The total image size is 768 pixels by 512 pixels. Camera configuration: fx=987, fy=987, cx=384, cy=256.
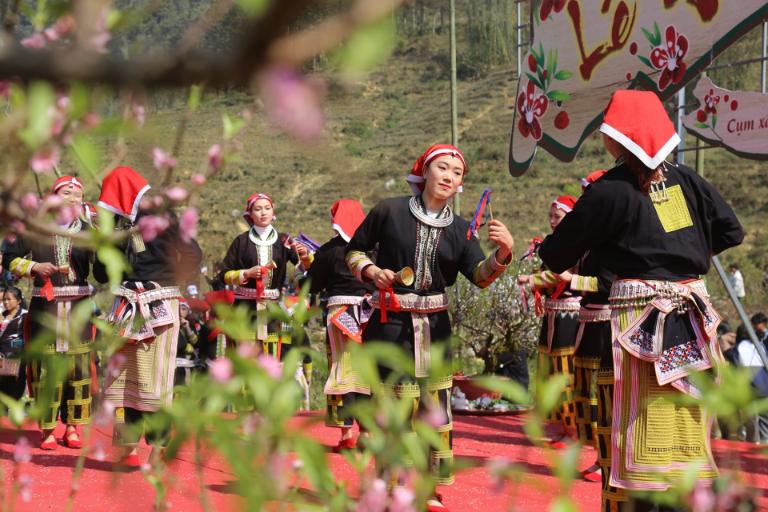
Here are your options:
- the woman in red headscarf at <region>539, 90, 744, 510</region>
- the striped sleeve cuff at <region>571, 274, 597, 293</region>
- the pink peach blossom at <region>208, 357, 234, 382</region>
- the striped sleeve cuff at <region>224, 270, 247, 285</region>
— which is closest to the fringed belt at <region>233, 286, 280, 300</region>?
the striped sleeve cuff at <region>224, 270, 247, 285</region>

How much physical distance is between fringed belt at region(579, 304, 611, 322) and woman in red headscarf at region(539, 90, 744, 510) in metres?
1.34

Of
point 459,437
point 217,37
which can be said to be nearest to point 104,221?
point 217,37

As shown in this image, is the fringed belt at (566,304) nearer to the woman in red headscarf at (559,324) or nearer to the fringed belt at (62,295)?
the woman in red headscarf at (559,324)

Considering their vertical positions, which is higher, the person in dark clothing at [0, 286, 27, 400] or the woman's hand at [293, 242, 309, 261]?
the woman's hand at [293, 242, 309, 261]

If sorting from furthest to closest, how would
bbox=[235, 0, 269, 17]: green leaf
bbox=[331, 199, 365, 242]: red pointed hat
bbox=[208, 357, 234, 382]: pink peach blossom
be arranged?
1. bbox=[331, 199, 365, 242]: red pointed hat
2. bbox=[208, 357, 234, 382]: pink peach blossom
3. bbox=[235, 0, 269, 17]: green leaf

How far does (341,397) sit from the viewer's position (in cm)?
671

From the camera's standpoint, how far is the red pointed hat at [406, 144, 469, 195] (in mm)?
4551

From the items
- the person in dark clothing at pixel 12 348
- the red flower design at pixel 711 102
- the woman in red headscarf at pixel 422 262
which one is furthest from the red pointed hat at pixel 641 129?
the person in dark clothing at pixel 12 348

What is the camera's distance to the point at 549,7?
7.28m

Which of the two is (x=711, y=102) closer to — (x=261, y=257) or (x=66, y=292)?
(x=261, y=257)

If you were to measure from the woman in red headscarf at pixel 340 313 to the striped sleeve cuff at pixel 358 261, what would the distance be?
191 cm

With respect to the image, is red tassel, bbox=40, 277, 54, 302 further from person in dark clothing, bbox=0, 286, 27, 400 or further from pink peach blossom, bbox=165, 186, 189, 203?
pink peach blossom, bbox=165, 186, 189, 203

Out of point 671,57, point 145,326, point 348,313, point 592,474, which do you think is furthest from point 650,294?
point 348,313

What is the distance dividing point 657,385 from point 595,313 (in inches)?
60.0
